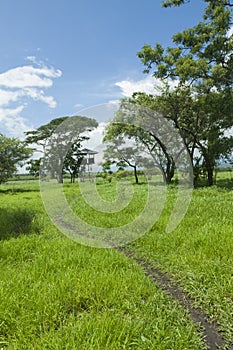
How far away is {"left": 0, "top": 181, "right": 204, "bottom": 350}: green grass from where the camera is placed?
2145 millimetres

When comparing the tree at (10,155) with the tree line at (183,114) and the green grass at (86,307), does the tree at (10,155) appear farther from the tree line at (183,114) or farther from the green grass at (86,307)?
the green grass at (86,307)

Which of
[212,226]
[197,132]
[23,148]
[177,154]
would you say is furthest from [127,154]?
[212,226]

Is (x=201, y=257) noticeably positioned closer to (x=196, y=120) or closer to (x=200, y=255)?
(x=200, y=255)

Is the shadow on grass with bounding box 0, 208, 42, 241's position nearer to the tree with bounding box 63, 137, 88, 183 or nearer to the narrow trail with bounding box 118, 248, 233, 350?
the narrow trail with bounding box 118, 248, 233, 350

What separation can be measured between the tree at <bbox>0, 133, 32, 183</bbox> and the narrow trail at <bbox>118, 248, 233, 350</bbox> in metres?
17.4

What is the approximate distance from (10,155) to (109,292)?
67.0 feet

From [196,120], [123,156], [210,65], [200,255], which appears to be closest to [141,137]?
[123,156]

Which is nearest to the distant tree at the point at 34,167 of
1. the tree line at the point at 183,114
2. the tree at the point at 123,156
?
the tree line at the point at 183,114

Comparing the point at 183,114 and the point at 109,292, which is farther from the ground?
the point at 183,114

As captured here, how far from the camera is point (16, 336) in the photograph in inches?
89.8

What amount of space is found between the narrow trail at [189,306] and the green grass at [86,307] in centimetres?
11

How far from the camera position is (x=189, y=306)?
9.14 feet

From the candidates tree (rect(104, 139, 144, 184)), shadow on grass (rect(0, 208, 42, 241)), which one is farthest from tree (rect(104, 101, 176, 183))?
shadow on grass (rect(0, 208, 42, 241))

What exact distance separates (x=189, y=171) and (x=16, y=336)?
16.9 meters
